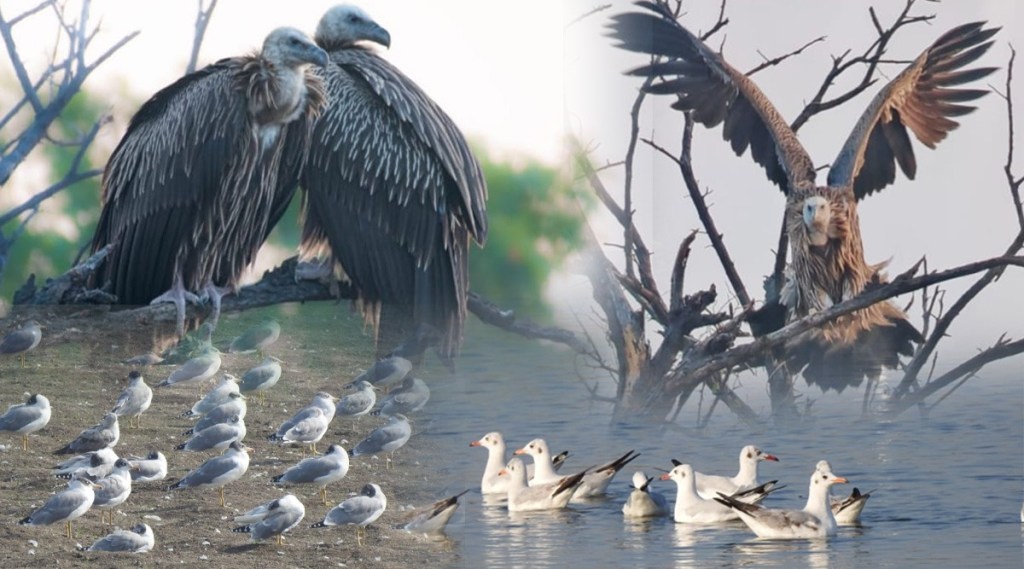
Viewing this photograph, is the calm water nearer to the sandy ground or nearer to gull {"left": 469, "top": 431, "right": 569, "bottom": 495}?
gull {"left": 469, "top": 431, "right": 569, "bottom": 495}

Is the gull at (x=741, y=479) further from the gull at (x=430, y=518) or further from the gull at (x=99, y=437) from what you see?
the gull at (x=99, y=437)

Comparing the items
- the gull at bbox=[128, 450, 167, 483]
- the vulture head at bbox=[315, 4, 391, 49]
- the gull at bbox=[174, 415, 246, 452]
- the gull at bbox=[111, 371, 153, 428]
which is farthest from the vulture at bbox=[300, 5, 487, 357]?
the gull at bbox=[128, 450, 167, 483]

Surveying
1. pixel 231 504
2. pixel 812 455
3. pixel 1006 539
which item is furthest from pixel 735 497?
pixel 231 504

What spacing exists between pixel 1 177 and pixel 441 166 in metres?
1.22

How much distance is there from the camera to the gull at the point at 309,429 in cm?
460

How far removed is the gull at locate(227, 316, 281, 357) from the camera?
4605 mm

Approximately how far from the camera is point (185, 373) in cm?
460

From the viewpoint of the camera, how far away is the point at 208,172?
4418 mm

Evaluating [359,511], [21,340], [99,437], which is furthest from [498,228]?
[21,340]

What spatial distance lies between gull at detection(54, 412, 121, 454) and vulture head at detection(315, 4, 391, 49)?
120cm

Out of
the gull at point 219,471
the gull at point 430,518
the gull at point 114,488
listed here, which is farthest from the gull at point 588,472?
the gull at point 114,488

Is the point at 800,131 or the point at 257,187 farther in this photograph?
the point at 800,131

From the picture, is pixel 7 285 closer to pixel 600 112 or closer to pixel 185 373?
pixel 185 373

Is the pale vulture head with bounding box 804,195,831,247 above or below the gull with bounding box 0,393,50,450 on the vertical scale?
above
